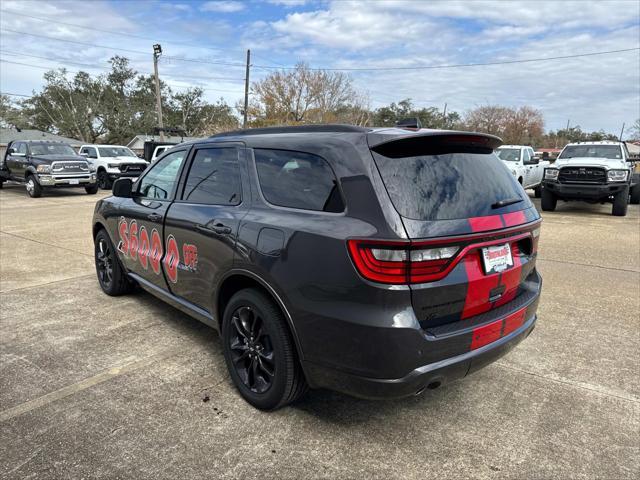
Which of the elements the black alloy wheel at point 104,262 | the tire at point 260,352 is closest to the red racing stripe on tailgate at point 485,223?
the tire at point 260,352

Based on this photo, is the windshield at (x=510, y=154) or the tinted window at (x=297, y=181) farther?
the windshield at (x=510, y=154)

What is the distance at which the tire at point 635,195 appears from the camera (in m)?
14.5

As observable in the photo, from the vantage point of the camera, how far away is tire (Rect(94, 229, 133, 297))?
470 centimetres

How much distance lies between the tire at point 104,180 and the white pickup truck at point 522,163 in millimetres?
15413

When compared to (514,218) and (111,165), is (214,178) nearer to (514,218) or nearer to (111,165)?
(514,218)

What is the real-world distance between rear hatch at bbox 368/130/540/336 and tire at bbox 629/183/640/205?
48.5 feet

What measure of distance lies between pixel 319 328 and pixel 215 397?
109cm

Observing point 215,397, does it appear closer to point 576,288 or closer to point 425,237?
point 425,237

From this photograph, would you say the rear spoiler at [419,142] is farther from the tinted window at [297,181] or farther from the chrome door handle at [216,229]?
the chrome door handle at [216,229]

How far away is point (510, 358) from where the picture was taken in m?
3.54

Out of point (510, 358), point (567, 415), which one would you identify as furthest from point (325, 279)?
point (510, 358)

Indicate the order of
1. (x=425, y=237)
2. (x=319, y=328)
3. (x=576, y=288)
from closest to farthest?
1. (x=425, y=237)
2. (x=319, y=328)
3. (x=576, y=288)

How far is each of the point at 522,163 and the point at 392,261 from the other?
14.5m

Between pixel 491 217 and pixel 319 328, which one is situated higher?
pixel 491 217
